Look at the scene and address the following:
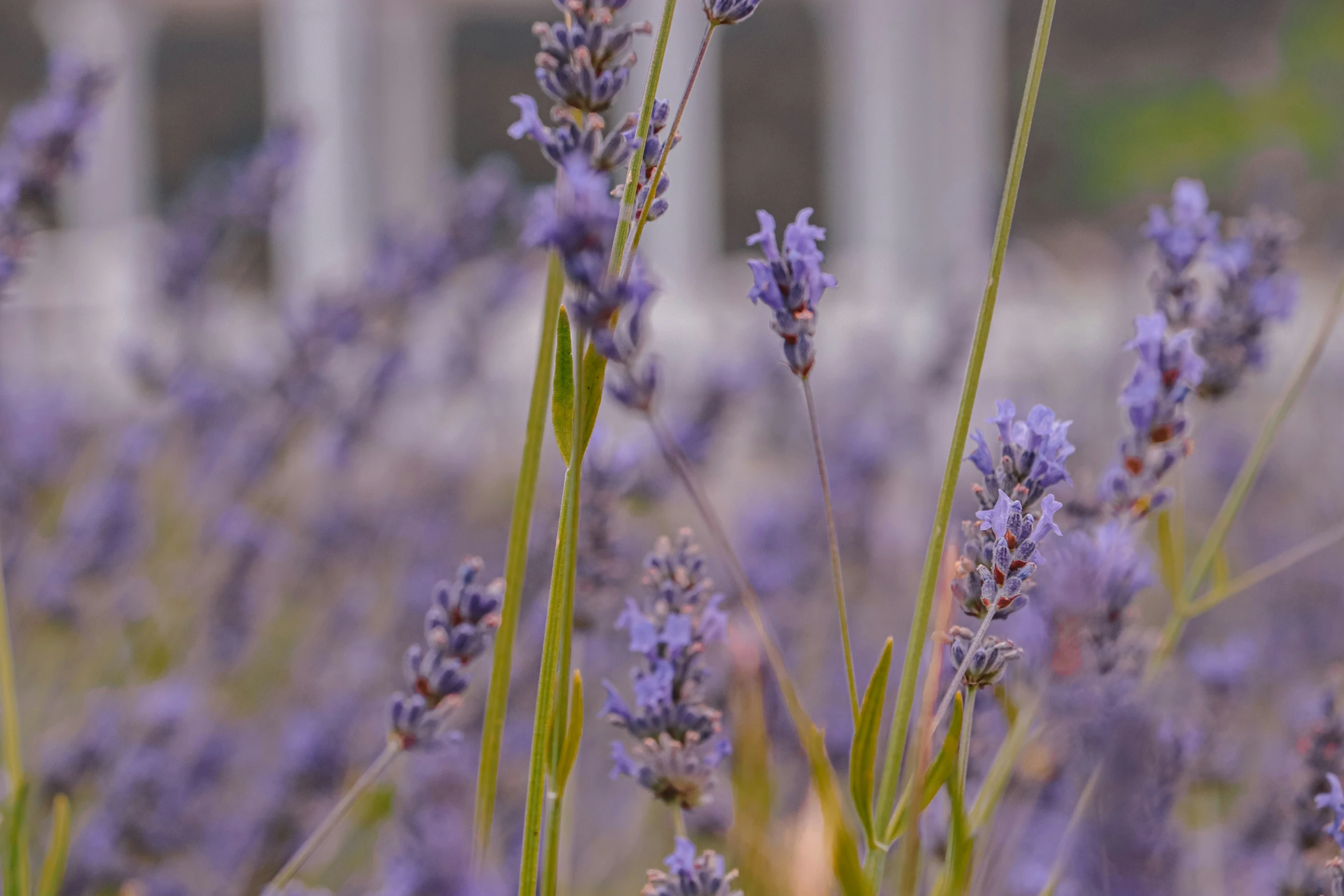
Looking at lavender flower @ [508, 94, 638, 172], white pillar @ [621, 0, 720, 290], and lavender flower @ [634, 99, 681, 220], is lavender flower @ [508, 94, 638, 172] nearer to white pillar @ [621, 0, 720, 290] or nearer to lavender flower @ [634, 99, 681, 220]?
lavender flower @ [634, 99, 681, 220]

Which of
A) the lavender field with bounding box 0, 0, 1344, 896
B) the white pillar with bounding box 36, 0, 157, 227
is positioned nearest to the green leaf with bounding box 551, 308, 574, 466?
the lavender field with bounding box 0, 0, 1344, 896

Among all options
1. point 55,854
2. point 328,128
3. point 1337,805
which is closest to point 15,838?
point 55,854

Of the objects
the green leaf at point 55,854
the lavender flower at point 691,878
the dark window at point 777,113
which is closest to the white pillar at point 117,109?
Answer: the dark window at point 777,113

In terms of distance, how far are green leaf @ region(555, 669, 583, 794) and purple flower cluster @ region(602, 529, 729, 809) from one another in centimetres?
A: 2

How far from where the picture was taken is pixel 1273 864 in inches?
58.7

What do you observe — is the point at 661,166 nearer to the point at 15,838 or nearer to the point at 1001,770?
the point at 1001,770

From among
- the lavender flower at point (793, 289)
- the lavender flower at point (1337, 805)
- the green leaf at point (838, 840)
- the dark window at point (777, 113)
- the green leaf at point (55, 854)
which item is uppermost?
the dark window at point (777, 113)

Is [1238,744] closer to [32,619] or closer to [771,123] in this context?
[32,619]

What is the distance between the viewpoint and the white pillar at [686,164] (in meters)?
7.55

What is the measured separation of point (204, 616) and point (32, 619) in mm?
276

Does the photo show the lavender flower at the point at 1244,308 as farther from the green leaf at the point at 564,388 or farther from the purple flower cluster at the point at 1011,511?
the green leaf at the point at 564,388

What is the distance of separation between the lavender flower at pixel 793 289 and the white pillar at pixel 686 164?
6.72 meters

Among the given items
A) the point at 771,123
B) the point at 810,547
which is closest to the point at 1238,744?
the point at 810,547

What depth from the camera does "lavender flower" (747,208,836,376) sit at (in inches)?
29.6
